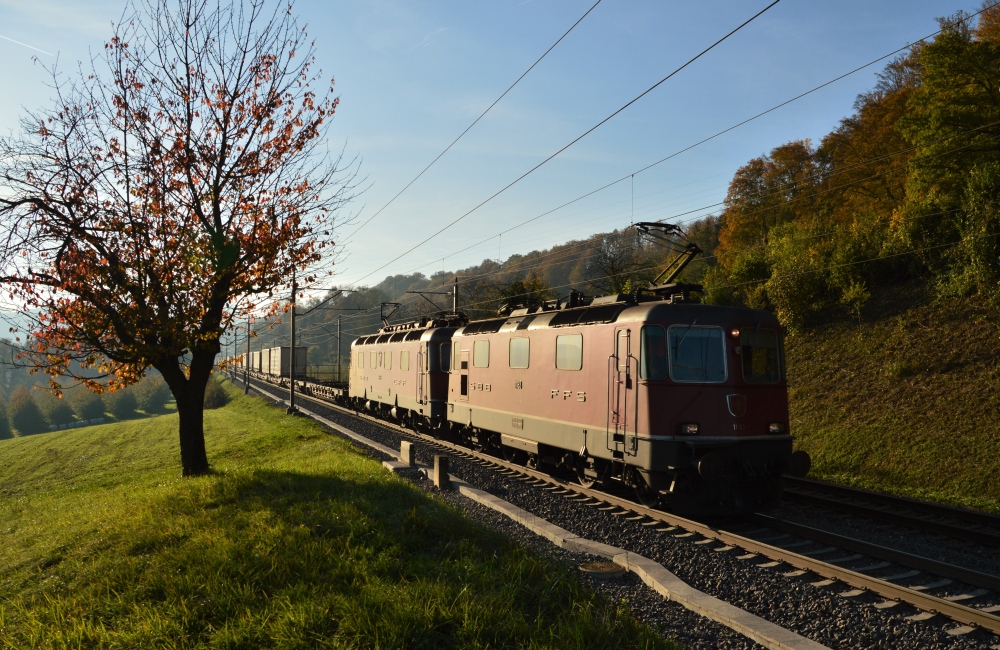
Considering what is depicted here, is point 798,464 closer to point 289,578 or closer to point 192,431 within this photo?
point 289,578

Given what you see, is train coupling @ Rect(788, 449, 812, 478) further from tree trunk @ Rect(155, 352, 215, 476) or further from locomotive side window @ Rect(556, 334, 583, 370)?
tree trunk @ Rect(155, 352, 215, 476)

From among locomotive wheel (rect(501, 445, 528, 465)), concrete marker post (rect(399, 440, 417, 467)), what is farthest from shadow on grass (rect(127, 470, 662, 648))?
locomotive wheel (rect(501, 445, 528, 465))

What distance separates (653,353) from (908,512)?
4.88 m

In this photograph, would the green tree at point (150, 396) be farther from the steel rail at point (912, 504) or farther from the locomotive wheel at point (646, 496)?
the steel rail at point (912, 504)

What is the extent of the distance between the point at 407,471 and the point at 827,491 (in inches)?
326

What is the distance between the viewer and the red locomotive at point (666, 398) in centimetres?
1035

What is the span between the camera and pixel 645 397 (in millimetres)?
10453

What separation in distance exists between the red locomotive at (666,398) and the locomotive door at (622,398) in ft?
0.05

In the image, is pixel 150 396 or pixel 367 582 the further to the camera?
pixel 150 396

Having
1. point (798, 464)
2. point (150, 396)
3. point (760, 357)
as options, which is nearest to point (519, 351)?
point (760, 357)

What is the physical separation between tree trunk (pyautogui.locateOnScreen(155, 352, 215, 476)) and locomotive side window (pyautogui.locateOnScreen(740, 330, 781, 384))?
9981 millimetres

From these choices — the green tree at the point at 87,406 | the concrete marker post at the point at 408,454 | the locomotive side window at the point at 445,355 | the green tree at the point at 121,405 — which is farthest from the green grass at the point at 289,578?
the green tree at the point at 87,406

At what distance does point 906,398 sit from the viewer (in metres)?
17.5

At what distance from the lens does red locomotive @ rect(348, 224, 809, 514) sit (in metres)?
10.4
